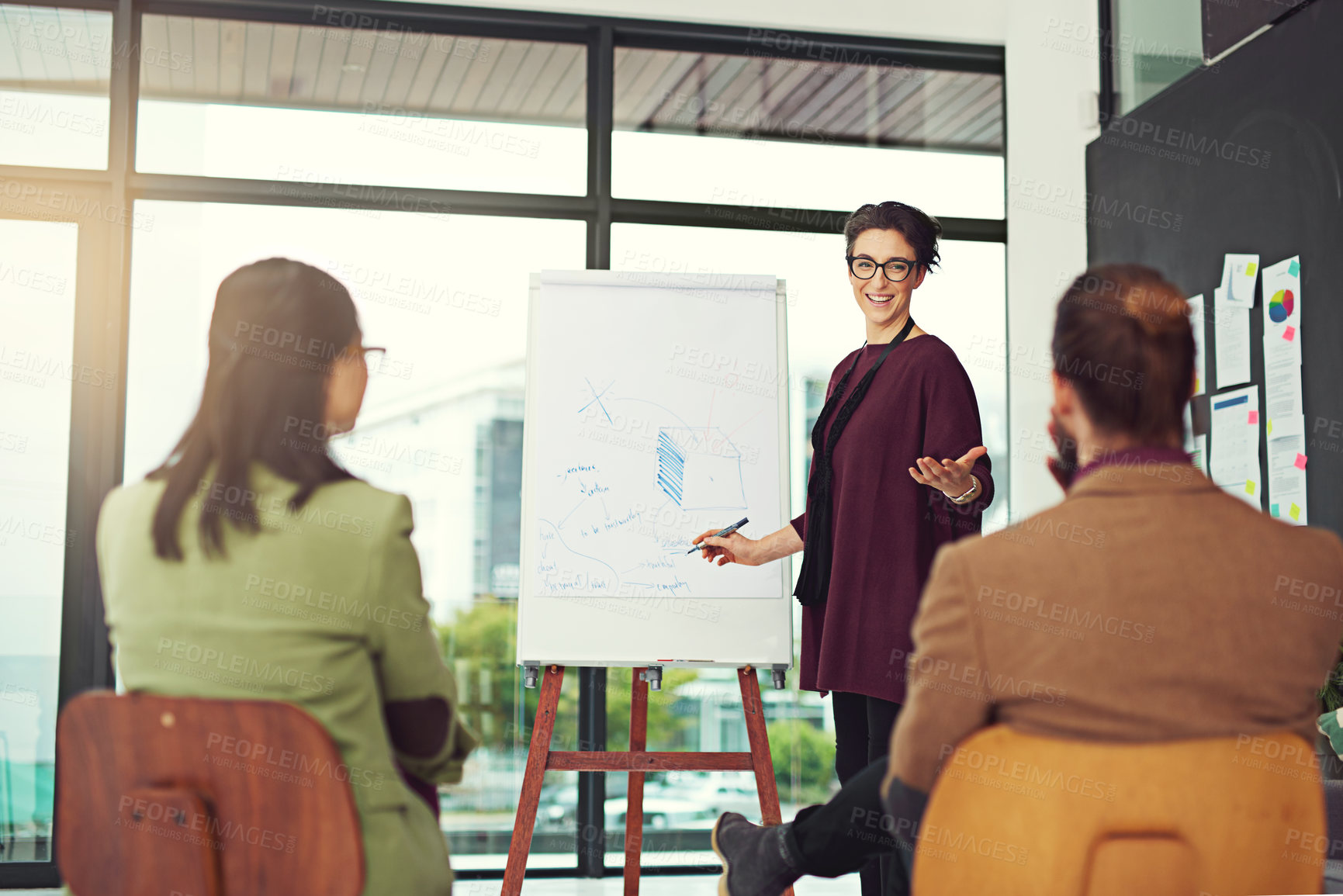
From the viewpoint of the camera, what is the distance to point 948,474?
2.10 metres

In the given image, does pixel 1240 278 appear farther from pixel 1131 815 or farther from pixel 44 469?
pixel 44 469

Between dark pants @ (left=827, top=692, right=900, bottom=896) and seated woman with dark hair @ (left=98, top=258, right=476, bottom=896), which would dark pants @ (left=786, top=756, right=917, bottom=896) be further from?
seated woman with dark hair @ (left=98, top=258, right=476, bottom=896)

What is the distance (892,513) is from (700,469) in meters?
0.78

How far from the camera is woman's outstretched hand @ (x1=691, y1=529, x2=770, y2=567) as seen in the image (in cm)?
268

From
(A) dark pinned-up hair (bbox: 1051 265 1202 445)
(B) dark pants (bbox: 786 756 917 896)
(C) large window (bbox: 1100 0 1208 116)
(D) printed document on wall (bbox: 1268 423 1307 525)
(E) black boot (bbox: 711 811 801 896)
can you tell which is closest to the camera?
(A) dark pinned-up hair (bbox: 1051 265 1202 445)

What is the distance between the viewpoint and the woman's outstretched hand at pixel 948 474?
2088 millimetres

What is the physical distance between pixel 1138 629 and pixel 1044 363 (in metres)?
2.94

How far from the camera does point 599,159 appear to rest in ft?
12.5

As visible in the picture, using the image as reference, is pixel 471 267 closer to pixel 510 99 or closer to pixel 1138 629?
pixel 510 99

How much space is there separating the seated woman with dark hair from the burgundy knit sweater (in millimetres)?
1102

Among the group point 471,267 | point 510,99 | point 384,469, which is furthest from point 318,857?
point 510,99

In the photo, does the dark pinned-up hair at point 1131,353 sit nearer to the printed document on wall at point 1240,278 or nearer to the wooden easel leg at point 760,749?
the wooden easel leg at point 760,749

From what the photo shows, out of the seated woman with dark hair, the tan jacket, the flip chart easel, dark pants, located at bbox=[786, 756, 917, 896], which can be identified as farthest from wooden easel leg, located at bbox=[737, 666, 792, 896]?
the tan jacket

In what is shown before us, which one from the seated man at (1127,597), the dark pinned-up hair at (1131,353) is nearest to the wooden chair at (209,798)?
the seated man at (1127,597)
